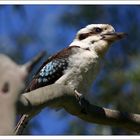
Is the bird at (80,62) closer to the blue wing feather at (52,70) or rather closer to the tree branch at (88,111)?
the blue wing feather at (52,70)

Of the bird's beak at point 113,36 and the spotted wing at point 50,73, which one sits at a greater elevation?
the bird's beak at point 113,36

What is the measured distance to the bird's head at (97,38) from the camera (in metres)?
1.66

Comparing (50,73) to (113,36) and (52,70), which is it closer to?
(52,70)

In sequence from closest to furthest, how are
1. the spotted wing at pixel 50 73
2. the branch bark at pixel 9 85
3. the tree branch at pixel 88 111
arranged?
the branch bark at pixel 9 85 → the tree branch at pixel 88 111 → the spotted wing at pixel 50 73

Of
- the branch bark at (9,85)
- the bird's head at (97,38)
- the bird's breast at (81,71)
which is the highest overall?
the branch bark at (9,85)

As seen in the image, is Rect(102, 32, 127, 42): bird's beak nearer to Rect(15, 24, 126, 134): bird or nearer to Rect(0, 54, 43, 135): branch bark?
Rect(15, 24, 126, 134): bird

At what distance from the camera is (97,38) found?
5.52 feet

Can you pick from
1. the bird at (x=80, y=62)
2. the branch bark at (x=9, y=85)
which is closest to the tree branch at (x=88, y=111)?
the bird at (x=80, y=62)

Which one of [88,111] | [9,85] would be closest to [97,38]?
[88,111]

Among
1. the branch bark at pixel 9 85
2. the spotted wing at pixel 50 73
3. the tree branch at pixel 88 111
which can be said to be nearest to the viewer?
the branch bark at pixel 9 85

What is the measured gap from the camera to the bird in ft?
5.20

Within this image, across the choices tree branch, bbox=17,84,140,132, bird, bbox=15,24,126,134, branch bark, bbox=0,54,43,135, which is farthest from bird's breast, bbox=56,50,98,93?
branch bark, bbox=0,54,43,135

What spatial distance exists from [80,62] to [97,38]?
0.11 m

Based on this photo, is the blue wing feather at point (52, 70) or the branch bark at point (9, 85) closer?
the branch bark at point (9, 85)
